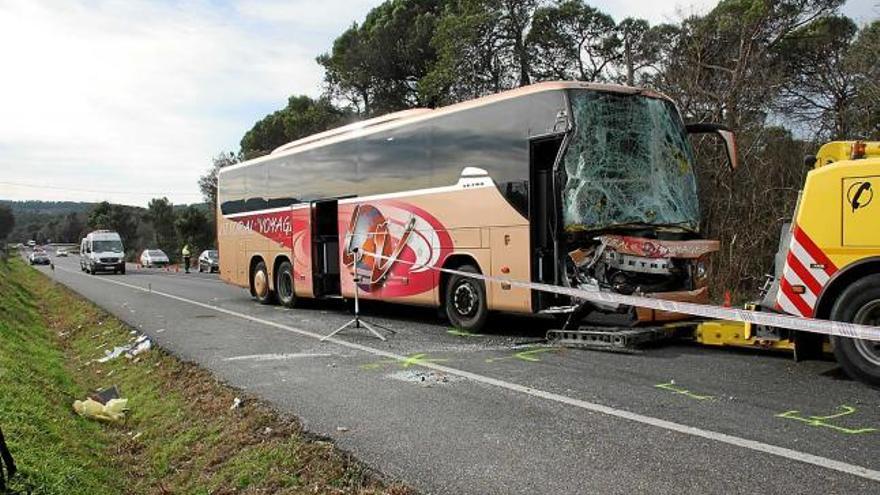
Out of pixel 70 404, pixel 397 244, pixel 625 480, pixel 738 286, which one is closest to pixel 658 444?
pixel 625 480

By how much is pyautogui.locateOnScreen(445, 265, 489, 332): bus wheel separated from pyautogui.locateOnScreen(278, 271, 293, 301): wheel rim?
235 inches

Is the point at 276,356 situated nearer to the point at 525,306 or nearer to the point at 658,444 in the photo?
the point at 525,306

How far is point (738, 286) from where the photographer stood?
14844 mm

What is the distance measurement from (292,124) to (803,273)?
38.3 m

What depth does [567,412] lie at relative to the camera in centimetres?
595

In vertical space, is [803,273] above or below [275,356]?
above

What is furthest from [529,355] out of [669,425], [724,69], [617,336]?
[724,69]

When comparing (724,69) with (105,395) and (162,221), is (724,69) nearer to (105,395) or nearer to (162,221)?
(105,395)

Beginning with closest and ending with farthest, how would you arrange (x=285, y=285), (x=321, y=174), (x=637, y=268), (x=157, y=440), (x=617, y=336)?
(x=157, y=440) → (x=617, y=336) → (x=637, y=268) → (x=321, y=174) → (x=285, y=285)

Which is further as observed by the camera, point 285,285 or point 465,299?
point 285,285

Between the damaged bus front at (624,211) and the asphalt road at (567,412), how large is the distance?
934 mm

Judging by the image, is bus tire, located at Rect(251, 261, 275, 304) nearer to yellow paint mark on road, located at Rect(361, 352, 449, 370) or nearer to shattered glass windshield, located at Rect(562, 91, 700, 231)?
yellow paint mark on road, located at Rect(361, 352, 449, 370)

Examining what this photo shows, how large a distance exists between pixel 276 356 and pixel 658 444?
5.74 m

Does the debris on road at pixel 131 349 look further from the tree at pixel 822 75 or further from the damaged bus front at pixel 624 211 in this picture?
the tree at pixel 822 75
